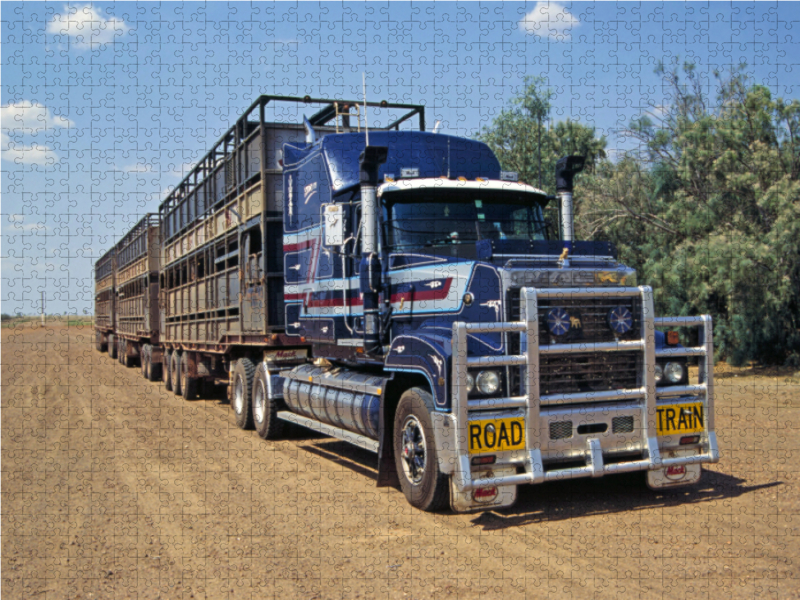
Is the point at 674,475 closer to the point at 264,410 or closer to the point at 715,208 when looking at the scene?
the point at 264,410

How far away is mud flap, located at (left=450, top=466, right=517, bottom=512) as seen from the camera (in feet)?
19.6

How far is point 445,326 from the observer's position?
23.1ft

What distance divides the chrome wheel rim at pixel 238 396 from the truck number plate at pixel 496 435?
6.74 metres

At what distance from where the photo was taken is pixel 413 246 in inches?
307

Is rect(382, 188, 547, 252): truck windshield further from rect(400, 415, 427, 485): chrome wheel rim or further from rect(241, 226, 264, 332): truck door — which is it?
rect(241, 226, 264, 332): truck door

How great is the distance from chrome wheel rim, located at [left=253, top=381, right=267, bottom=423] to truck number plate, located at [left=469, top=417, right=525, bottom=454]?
5630mm

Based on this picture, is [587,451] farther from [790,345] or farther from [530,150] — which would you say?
[790,345]

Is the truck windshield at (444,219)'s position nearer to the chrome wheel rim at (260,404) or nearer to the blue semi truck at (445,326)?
the blue semi truck at (445,326)

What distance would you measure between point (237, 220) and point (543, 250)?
6636 millimetres

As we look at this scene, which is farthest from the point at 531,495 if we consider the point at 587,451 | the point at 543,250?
→ the point at 543,250

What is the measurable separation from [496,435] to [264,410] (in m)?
5.74

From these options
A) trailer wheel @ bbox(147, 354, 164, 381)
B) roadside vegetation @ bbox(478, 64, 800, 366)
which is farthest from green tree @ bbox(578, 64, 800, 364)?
trailer wheel @ bbox(147, 354, 164, 381)

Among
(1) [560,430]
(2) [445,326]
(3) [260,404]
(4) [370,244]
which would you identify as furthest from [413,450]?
(3) [260,404]

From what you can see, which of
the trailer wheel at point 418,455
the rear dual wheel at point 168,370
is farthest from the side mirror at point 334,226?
the rear dual wheel at point 168,370
